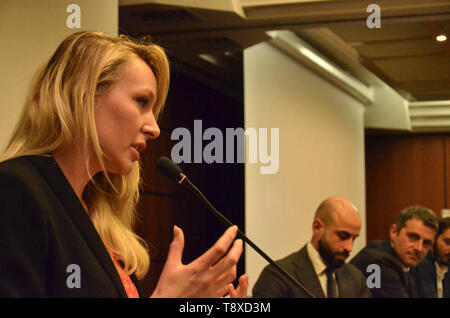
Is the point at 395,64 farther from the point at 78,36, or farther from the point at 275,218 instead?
the point at 78,36

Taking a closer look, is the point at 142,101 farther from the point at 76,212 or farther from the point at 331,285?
the point at 331,285

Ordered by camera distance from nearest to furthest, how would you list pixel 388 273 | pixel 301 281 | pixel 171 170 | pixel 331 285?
pixel 171 170 < pixel 301 281 < pixel 331 285 < pixel 388 273

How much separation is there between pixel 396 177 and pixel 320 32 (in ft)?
8.20

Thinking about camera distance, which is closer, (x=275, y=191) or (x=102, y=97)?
(x=102, y=97)

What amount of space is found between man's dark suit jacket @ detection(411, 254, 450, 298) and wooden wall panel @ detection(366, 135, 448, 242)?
109 inches

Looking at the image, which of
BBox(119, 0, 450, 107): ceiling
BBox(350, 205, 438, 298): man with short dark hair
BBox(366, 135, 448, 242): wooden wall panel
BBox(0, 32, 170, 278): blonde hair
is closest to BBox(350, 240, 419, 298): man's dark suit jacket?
BBox(350, 205, 438, 298): man with short dark hair

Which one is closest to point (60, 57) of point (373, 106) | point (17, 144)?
point (17, 144)

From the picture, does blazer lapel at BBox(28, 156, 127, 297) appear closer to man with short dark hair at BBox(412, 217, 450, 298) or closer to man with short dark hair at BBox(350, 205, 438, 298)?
man with short dark hair at BBox(350, 205, 438, 298)

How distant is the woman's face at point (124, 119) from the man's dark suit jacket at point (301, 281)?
5.39 feet

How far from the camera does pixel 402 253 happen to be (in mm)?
3582

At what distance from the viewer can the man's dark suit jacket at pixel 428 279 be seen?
3.68 m

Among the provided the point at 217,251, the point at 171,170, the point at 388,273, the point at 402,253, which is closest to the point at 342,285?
the point at 388,273

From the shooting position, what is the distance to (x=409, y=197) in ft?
21.6
